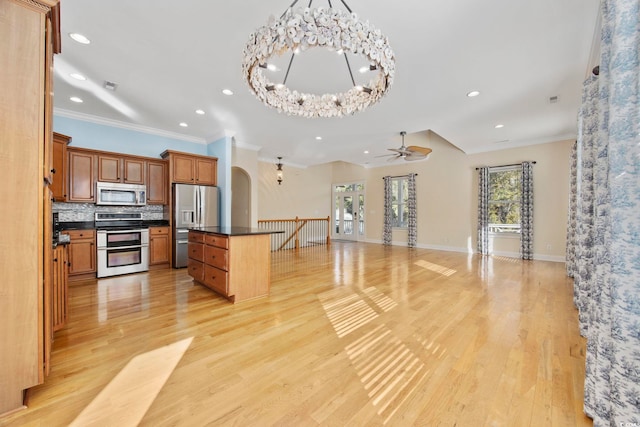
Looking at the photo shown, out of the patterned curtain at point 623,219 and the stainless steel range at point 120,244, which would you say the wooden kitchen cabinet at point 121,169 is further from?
→ the patterned curtain at point 623,219

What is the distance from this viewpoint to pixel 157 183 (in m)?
5.19

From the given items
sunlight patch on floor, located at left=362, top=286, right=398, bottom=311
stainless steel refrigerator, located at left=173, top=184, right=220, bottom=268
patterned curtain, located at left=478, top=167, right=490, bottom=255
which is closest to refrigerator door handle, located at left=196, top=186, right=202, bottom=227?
stainless steel refrigerator, located at left=173, top=184, right=220, bottom=268

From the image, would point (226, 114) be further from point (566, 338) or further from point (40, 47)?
point (566, 338)

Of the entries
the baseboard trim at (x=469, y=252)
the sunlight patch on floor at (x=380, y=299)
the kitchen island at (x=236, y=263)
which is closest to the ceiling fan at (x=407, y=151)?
the baseboard trim at (x=469, y=252)

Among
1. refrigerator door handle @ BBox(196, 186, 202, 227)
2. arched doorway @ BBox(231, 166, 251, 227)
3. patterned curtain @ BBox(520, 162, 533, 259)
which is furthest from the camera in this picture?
arched doorway @ BBox(231, 166, 251, 227)

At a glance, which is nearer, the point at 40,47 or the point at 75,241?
the point at 40,47

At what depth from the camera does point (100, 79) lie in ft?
11.0

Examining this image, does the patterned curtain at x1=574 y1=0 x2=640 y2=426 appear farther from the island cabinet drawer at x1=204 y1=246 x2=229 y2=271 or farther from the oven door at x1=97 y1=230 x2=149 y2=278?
the oven door at x1=97 y1=230 x2=149 y2=278

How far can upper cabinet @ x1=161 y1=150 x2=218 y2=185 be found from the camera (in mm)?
5137

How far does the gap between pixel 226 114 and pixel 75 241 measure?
3.28 metres

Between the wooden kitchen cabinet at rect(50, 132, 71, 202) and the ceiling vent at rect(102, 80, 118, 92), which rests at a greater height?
the ceiling vent at rect(102, 80, 118, 92)

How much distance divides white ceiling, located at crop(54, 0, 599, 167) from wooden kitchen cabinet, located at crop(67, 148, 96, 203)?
768 mm

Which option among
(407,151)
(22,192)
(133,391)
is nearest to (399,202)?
(407,151)

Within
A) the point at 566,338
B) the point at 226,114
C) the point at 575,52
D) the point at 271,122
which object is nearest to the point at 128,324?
the point at 226,114
